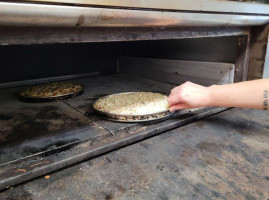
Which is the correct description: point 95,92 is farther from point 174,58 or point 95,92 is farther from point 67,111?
point 174,58

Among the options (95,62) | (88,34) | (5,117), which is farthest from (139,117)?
(95,62)

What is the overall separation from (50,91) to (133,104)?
763 mm

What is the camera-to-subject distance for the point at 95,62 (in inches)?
96.1

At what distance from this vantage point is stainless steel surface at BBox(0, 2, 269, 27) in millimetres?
580

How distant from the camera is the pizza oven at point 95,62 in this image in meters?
0.70

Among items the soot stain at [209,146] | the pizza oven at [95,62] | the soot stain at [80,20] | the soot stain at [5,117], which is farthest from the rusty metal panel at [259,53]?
the soot stain at [5,117]

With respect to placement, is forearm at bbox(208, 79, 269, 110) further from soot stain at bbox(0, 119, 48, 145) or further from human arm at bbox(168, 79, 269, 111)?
soot stain at bbox(0, 119, 48, 145)

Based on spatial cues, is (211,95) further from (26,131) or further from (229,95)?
(26,131)

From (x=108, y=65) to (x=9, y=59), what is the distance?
3.43 feet

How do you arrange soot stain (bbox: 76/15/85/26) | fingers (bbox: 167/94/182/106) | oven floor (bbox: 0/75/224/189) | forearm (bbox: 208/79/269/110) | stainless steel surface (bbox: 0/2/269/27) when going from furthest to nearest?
1. fingers (bbox: 167/94/182/106)
2. forearm (bbox: 208/79/269/110)
3. oven floor (bbox: 0/75/224/189)
4. soot stain (bbox: 76/15/85/26)
5. stainless steel surface (bbox: 0/2/269/27)

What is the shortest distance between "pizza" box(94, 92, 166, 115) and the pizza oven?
0.07 meters

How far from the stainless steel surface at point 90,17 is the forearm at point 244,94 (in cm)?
37

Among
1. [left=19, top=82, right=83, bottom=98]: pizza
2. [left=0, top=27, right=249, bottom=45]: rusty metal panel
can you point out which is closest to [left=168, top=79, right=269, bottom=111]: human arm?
[left=0, top=27, right=249, bottom=45]: rusty metal panel

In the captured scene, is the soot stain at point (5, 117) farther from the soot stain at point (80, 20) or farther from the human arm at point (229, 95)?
the human arm at point (229, 95)
